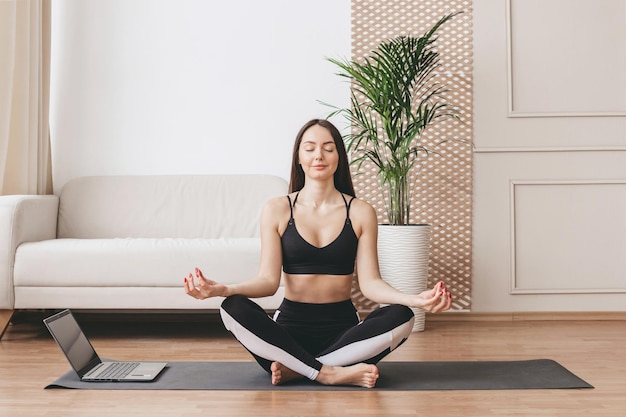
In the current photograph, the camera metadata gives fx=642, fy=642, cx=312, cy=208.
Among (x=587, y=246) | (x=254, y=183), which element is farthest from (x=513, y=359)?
(x=254, y=183)

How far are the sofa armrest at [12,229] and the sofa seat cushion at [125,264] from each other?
4 cm

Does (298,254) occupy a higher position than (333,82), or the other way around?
(333,82)

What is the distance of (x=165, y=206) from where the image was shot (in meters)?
3.68

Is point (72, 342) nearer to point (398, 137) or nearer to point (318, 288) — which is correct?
point (318, 288)

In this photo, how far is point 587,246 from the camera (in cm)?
377

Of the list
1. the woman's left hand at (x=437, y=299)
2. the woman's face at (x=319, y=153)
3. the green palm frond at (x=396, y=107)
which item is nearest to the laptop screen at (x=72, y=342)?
the woman's face at (x=319, y=153)

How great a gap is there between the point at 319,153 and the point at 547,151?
2099 mm

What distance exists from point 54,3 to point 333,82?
1.75 m

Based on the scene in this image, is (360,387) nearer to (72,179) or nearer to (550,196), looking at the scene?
(550,196)

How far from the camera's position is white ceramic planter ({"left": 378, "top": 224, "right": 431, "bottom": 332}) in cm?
331

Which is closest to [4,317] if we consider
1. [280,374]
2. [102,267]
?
[102,267]

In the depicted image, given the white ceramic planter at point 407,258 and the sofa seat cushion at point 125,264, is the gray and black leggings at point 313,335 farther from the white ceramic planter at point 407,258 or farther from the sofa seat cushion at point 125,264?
the white ceramic planter at point 407,258

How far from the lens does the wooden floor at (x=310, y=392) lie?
6.09 ft

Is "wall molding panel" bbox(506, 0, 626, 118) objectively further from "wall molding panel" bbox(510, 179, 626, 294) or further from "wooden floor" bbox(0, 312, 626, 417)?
"wooden floor" bbox(0, 312, 626, 417)
